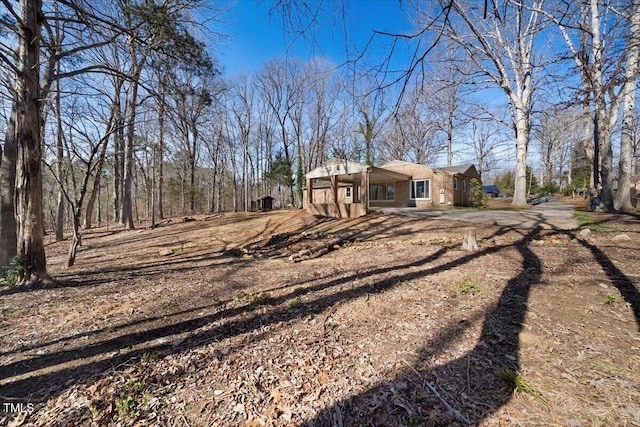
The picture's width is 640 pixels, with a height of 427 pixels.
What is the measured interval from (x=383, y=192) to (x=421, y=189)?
2813 millimetres

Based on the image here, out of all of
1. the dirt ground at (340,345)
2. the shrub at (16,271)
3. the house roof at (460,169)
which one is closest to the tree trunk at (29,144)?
the shrub at (16,271)

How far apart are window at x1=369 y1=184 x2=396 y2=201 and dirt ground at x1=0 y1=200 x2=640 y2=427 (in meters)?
14.6

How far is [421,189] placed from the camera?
58.6ft

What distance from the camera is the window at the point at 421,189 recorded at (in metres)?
17.5

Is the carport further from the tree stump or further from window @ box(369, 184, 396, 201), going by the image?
the tree stump

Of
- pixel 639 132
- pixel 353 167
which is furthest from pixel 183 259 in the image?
pixel 639 132

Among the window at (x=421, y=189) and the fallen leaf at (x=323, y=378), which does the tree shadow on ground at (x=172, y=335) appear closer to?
the fallen leaf at (x=323, y=378)

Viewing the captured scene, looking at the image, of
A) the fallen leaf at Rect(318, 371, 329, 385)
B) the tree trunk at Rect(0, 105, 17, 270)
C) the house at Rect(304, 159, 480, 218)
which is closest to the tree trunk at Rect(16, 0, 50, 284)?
the tree trunk at Rect(0, 105, 17, 270)

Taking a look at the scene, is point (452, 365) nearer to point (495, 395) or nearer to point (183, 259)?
point (495, 395)

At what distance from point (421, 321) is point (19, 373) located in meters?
3.48

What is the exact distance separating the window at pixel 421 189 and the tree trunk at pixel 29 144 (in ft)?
57.9

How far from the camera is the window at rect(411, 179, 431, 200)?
57.5 feet

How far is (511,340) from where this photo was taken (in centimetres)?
232

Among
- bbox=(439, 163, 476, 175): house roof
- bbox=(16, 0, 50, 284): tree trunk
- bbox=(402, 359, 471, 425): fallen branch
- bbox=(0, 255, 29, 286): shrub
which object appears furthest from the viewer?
bbox=(439, 163, 476, 175): house roof
